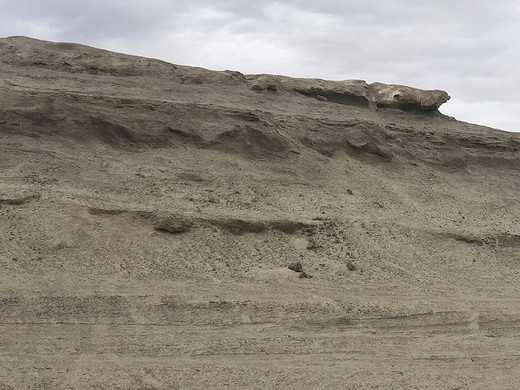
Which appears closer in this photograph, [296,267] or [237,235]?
[296,267]

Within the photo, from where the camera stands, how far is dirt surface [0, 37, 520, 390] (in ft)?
22.9

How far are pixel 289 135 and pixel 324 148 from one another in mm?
680

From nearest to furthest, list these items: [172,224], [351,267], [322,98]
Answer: [172,224] < [351,267] < [322,98]

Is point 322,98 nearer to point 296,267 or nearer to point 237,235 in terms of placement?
point 237,235

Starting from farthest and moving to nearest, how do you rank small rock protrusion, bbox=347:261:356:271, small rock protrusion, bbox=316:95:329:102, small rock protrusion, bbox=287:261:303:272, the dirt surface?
1. small rock protrusion, bbox=316:95:329:102
2. small rock protrusion, bbox=347:261:356:271
3. small rock protrusion, bbox=287:261:303:272
4. the dirt surface

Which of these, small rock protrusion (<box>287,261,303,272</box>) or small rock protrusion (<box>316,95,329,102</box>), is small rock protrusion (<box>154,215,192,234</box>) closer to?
small rock protrusion (<box>287,261,303,272</box>)

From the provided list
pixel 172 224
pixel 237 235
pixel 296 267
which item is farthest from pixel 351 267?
pixel 172 224

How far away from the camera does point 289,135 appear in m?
12.6

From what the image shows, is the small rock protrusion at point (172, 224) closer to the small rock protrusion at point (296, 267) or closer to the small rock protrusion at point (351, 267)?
the small rock protrusion at point (296, 267)

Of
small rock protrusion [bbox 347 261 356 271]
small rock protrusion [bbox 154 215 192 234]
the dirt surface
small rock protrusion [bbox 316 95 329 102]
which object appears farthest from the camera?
small rock protrusion [bbox 316 95 329 102]

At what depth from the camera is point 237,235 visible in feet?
32.2

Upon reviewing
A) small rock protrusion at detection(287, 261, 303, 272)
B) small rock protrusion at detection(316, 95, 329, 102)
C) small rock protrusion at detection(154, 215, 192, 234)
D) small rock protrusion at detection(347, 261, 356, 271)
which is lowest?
small rock protrusion at detection(287, 261, 303, 272)

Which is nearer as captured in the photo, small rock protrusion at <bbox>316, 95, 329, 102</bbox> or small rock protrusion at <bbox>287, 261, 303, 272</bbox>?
small rock protrusion at <bbox>287, 261, 303, 272</bbox>

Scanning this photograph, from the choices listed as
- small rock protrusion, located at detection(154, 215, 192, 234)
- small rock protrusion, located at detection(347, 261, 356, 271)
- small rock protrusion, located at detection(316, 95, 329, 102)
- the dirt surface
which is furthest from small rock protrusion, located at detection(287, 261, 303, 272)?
small rock protrusion, located at detection(316, 95, 329, 102)
